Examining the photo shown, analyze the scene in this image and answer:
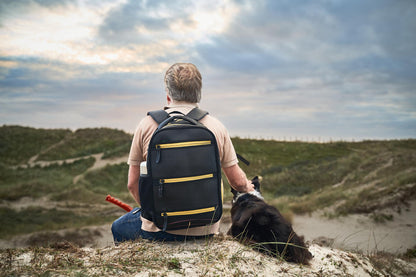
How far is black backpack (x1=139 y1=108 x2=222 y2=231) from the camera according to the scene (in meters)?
2.84

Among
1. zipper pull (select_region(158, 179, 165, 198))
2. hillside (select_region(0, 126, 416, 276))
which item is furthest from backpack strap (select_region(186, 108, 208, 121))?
hillside (select_region(0, 126, 416, 276))

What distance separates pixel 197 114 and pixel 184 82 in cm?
37

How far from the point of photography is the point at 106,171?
22.3 metres

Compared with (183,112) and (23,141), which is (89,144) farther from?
(183,112)

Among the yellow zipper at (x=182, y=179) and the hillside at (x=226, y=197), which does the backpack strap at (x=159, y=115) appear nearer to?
the yellow zipper at (x=182, y=179)

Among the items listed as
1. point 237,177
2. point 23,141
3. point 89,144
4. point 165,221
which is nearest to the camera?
point 165,221

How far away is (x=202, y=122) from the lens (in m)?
3.23

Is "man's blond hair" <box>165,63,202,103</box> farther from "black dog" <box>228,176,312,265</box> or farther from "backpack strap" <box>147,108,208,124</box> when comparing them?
"black dog" <box>228,176,312,265</box>

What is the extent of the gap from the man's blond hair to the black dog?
1.49 meters

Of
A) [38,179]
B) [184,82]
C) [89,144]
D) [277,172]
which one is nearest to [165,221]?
[184,82]

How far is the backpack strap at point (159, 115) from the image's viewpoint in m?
3.10

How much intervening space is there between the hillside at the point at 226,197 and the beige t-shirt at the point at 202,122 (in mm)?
213

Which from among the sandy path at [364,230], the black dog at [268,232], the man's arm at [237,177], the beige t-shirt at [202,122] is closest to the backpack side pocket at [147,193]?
the beige t-shirt at [202,122]

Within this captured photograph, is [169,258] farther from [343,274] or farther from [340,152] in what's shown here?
[340,152]
